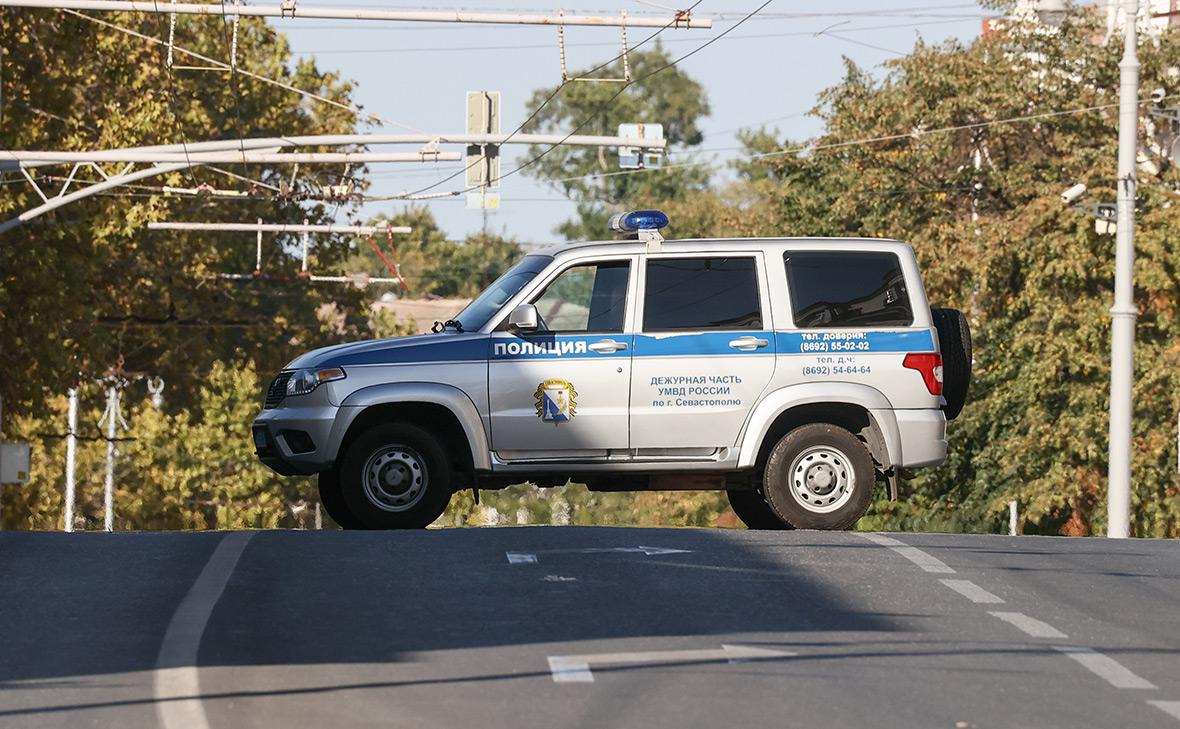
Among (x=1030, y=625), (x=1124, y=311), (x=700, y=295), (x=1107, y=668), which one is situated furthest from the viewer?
(x=1124, y=311)

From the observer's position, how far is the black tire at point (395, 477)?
15680 millimetres

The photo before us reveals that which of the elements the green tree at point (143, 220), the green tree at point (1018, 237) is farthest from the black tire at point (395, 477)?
the green tree at point (1018, 237)

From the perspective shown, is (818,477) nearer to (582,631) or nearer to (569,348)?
(569,348)

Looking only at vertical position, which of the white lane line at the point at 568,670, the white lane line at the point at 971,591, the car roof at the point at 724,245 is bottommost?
the white lane line at the point at 568,670

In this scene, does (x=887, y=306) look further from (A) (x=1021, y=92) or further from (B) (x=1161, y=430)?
(A) (x=1021, y=92)

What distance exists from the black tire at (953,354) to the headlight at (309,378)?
429 cm

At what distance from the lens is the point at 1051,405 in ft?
135

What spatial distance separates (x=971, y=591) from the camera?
12500 millimetres

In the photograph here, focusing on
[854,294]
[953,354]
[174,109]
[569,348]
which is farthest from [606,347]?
[174,109]

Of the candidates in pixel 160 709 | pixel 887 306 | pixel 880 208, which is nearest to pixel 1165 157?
pixel 880 208

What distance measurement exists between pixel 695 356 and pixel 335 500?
2.69 meters

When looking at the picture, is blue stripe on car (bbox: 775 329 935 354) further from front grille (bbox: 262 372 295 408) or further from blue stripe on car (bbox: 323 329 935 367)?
front grille (bbox: 262 372 295 408)

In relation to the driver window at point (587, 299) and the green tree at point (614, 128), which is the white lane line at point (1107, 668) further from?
the green tree at point (614, 128)

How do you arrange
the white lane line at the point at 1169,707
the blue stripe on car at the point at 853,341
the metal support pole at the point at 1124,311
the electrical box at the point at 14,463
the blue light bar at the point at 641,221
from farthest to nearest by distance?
the electrical box at the point at 14,463 < the metal support pole at the point at 1124,311 < the blue light bar at the point at 641,221 < the blue stripe on car at the point at 853,341 < the white lane line at the point at 1169,707
